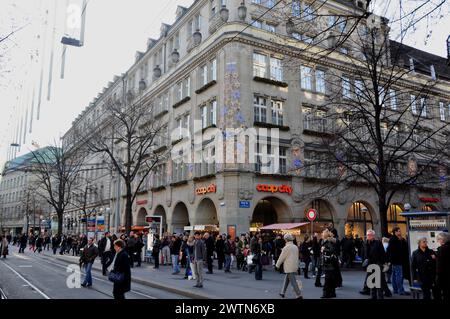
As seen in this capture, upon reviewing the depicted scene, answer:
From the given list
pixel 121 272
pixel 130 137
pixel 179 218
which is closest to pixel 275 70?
pixel 130 137

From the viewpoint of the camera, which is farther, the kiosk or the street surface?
the street surface

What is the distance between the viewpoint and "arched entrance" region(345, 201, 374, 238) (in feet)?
118

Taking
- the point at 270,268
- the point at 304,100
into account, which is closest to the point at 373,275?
the point at 270,268

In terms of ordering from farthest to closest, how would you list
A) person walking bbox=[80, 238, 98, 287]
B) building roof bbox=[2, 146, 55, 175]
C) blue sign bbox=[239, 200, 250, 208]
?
building roof bbox=[2, 146, 55, 175] < blue sign bbox=[239, 200, 250, 208] < person walking bbox=[80, 238, 98, 287]

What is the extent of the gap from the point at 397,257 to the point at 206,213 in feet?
71.1

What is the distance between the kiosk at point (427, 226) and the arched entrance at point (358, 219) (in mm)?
23279

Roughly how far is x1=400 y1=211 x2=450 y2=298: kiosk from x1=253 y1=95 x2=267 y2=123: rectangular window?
19.1 m

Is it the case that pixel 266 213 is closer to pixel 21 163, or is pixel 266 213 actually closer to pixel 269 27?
pixel 269 27

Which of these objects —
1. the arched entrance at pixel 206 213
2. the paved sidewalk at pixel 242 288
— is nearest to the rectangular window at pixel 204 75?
the arched entrance at pixel 206 213

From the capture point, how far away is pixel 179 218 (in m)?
37.6

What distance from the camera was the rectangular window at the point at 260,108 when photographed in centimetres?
3142

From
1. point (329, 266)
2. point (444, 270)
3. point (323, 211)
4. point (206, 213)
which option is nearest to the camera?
point (444, 270)

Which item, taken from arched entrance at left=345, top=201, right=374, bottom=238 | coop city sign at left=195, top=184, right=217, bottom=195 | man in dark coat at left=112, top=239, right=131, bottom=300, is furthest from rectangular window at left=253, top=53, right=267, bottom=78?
man in dark coat at left=112, top=239, right=131, bottom=300

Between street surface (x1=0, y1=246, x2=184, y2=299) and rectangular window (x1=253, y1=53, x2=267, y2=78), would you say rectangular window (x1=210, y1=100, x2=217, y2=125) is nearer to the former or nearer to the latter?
rectangular window (x1=253, y1=53, x2=267, y2=78)
